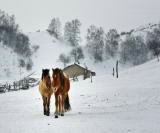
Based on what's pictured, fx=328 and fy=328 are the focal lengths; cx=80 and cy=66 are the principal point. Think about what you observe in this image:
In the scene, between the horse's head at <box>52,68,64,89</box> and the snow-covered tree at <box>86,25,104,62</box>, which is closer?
the horse's head at <box>52,68,64,89</box>

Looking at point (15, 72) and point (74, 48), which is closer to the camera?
point (15, 72)

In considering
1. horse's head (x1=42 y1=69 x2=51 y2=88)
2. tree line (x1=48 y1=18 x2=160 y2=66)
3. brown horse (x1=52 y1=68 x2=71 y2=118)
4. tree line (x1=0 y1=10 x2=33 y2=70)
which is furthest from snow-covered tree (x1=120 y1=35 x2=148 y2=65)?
horse's head (x1=42 y1=69 x2=51 y2=88)

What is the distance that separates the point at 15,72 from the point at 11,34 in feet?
109

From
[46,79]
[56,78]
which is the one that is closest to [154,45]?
[46,79]

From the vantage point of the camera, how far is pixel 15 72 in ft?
385

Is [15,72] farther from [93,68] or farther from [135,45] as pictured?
[135,45]

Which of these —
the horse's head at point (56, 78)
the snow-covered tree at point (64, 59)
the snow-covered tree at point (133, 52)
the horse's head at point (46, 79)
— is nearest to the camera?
the horse's head at point (56, 78)

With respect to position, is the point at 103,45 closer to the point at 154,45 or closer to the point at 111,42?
the point at 111,42

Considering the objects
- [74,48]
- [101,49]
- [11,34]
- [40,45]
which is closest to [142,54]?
[101,49]

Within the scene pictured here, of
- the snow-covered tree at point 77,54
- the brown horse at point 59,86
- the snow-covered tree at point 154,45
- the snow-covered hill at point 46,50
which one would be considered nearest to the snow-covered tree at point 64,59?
the snow-covered hill at point 46,50

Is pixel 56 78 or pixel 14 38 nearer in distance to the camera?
pixel 56 78

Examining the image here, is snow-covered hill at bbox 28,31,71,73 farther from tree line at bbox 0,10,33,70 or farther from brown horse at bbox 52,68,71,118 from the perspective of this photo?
brown horse at bbox 52,68,71,118

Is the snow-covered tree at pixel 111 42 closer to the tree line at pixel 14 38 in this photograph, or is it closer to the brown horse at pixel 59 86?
the tree line at pixel 14 38

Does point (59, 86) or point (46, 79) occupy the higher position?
point (46, 79)
